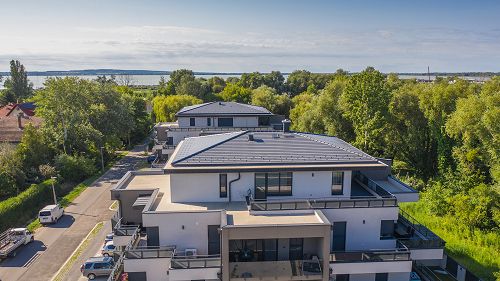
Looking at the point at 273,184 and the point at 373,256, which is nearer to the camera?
the point at 373,256

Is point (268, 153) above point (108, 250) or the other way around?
above

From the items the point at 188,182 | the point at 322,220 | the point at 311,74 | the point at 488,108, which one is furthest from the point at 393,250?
the point at 311,74

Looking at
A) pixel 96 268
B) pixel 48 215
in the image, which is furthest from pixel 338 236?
pixel 48 215

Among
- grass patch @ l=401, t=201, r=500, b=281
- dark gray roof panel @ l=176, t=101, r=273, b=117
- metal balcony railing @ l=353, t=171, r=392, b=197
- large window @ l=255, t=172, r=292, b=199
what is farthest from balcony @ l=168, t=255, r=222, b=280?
dark gray roof panel @ l=176, t=101, r=273, b=117

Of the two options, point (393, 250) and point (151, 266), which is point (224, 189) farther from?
point (393, 250)

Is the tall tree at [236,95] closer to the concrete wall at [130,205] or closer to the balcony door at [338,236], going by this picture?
the concrete wall at [130,205]

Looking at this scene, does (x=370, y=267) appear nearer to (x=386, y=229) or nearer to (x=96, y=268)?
(x=386, y=229)
